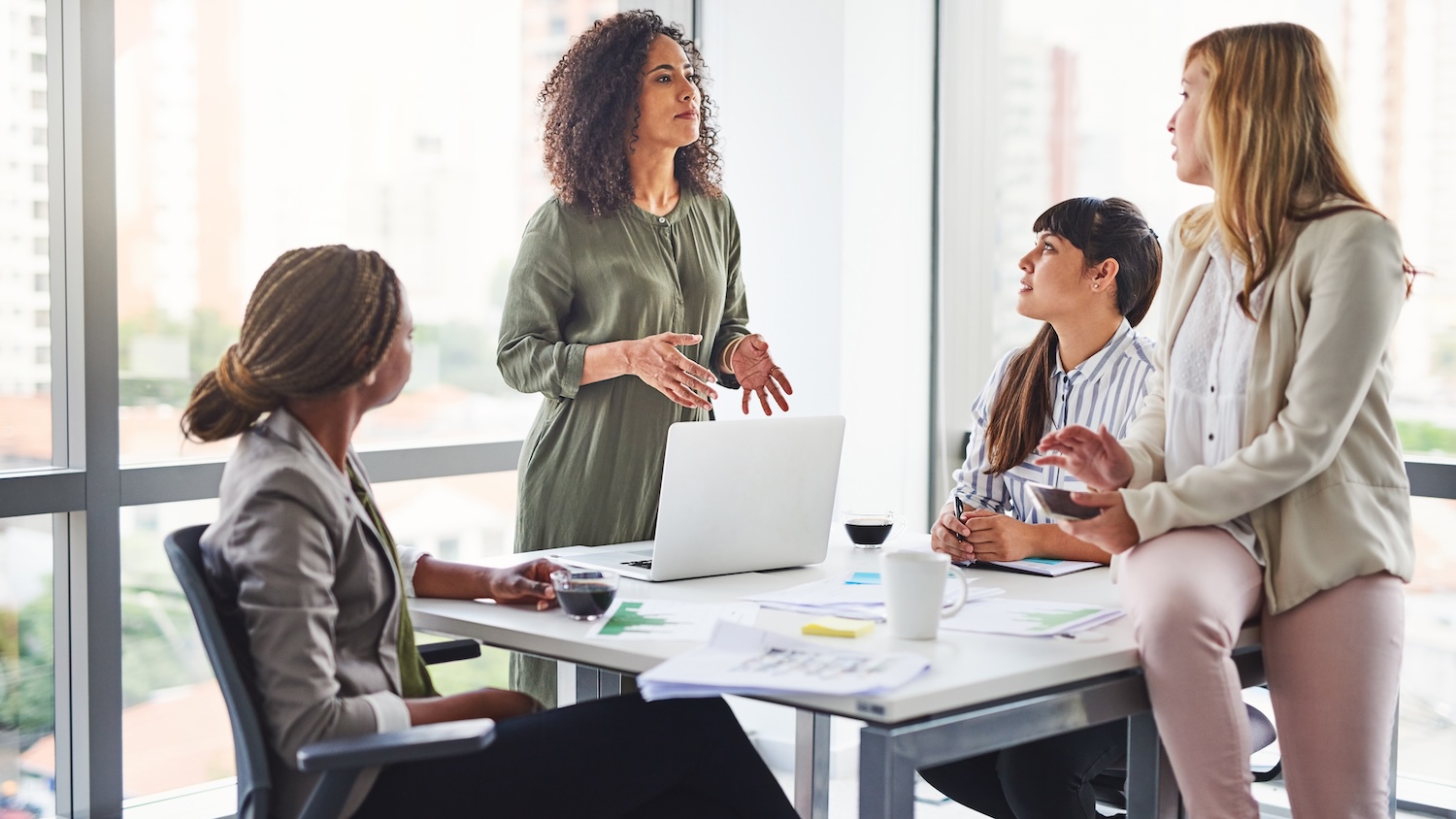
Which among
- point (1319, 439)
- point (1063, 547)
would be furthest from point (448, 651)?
point (1319, 439)

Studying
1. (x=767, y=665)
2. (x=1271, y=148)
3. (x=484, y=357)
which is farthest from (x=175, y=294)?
(x=1271, y=148)

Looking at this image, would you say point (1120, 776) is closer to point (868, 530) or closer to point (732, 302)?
point (868, 530)

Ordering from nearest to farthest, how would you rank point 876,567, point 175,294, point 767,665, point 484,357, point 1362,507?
point 767,665
point 1362,507
point 876,567
point 175,294
point 484,357

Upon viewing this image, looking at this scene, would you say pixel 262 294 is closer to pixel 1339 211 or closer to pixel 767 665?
pixel 767 665

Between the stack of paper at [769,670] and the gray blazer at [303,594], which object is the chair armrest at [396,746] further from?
the stack of paper at [769,670]

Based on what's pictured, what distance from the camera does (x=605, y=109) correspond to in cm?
271

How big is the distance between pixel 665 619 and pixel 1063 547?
80 cm

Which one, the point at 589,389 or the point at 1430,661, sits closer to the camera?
the point at 589,389

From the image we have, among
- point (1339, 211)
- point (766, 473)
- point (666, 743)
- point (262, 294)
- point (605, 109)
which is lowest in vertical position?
point (666, 743)

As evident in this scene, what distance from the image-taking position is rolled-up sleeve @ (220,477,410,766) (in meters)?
1.42

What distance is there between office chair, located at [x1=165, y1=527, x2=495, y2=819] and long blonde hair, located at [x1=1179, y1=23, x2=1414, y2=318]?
3.81ft

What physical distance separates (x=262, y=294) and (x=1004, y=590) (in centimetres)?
112

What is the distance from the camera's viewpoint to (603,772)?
169 centimetres

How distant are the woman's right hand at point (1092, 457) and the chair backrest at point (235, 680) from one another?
1.08 m
